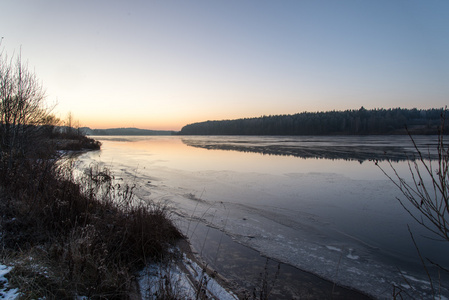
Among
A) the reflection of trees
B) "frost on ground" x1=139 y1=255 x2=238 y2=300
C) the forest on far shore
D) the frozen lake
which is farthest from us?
the forest on far shore

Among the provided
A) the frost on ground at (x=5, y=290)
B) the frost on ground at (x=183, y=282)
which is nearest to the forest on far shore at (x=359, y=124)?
the frost on ground at (x=183, y=282)

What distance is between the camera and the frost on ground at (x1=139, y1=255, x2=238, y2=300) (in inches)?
123

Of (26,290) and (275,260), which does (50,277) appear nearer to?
(26,290)

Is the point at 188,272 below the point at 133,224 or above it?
below

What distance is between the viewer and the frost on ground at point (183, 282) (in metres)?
3.13

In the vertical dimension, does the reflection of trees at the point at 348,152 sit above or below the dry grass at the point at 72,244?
above

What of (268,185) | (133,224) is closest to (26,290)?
(133,224)

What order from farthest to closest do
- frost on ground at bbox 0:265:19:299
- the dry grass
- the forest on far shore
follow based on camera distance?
the forest on far shore < the dry grass < frost on ground at bbox 0:265:19:299

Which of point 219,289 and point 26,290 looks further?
point 219,289

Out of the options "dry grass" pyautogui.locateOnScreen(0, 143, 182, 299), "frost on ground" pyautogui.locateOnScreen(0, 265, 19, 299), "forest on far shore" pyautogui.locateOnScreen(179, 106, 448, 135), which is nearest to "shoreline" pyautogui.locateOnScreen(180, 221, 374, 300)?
"dry grass" pyautogui.locateOnScreen(0, 143, 182, 299)

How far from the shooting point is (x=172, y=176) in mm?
12141

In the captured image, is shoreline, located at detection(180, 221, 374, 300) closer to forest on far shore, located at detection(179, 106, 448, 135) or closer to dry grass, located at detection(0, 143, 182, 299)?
dry grass, located at detection(0, 143, 182, 299)

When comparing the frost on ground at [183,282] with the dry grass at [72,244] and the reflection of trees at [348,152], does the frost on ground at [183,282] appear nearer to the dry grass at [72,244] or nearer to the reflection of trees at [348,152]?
the dry grass at [72,244]

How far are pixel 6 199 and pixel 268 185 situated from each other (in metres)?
8.11
